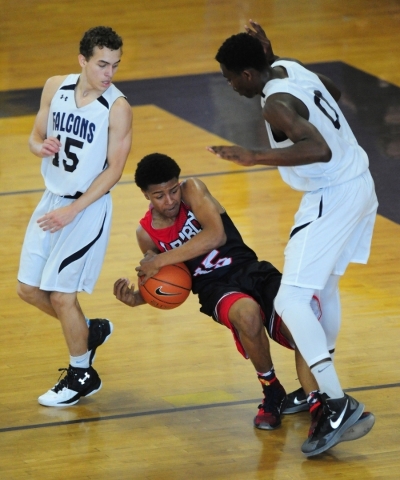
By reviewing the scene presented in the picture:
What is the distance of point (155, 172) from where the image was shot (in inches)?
175

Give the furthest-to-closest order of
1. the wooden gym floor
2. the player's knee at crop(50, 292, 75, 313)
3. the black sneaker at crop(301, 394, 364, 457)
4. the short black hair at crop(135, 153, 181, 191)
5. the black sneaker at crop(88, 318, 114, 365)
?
the black sneaker at crop(88, 318, 114, 365) → the player's knee at crop(50, 292, 75, 313) → the short black hair at crop(135, 153, 181, 191) → the wooden gym floor → the black sneaker at crop(301, 394, 364, 457)

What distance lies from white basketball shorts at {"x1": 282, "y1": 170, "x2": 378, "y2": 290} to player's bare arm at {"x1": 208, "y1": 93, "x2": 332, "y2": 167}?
0.93 feet

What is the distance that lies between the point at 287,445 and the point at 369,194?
1113mm

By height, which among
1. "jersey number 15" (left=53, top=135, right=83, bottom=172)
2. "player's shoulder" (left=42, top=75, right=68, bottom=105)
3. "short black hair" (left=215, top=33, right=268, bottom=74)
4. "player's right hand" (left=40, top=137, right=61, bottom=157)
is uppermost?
"short black hair" (left=215, top=33, right=268, bottom=74)

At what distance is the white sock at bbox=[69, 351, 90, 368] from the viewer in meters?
4.72

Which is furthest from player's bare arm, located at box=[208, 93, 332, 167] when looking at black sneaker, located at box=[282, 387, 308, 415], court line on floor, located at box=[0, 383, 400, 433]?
court line on floor, located at box=[0, 383, 400, 433]

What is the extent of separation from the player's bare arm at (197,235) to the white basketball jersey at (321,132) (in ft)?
1.40

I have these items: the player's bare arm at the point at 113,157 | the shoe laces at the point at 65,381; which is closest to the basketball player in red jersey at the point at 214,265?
the player's bare arm at the point at 113,157

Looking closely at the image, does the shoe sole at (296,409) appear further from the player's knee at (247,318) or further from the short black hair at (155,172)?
the short black hair at (155,172)

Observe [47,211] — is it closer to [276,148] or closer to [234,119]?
[276,148]

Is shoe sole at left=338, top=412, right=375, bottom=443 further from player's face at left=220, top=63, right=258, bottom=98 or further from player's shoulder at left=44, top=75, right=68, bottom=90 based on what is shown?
player's shoulder at left=44, top=75, right=68, bottom=90

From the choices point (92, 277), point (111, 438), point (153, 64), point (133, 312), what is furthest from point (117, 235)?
point (153, 64)

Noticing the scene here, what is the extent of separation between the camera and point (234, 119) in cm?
928

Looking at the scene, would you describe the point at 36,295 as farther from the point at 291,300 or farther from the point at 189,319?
the point at 291,300
